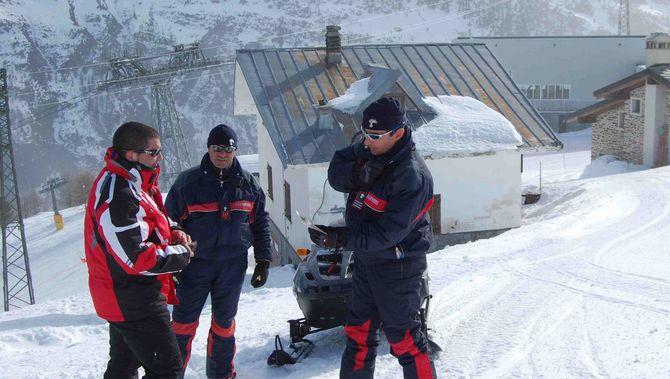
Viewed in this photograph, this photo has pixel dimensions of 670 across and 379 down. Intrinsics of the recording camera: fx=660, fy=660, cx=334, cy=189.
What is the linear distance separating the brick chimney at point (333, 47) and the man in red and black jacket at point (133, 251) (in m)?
14.2

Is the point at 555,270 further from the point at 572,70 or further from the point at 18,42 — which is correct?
the point at 18,42

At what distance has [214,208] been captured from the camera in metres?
4.55

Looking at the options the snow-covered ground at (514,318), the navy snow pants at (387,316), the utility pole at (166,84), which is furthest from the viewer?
the utility pole at (166,84)

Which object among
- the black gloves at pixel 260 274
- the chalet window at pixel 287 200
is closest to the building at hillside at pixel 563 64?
the chalet window at pixel 287 200

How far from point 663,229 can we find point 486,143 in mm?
4915

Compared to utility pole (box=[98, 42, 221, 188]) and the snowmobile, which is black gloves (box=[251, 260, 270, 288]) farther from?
utility pole (box=[98, 42, 221, 188])

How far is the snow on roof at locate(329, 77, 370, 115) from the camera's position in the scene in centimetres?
1529

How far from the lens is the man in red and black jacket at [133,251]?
11.3 feet

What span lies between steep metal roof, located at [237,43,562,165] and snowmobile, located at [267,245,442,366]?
903 centimetres

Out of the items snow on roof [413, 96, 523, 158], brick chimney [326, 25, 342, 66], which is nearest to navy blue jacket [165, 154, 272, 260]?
snow on roof [413, 96, 523, 158]

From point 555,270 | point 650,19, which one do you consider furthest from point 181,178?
point 650,19

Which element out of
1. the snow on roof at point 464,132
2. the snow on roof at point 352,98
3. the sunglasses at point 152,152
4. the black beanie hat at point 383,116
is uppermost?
the snow on roof at point 352,98

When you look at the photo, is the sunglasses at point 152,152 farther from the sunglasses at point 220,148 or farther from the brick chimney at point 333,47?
the brick chimney at point 333,47

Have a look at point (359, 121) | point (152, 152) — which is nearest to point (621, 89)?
point (359, 121)
